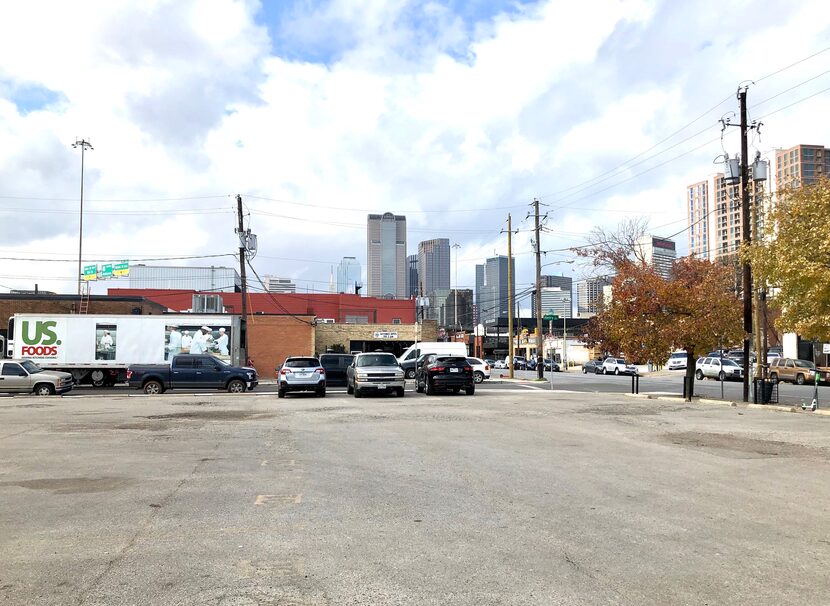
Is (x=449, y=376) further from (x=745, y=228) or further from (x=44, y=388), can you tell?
(x=44, y=388)

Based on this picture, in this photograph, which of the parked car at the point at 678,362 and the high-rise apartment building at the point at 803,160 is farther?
the parked car at the point at 678,362

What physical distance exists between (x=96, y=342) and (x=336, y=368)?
12462mm

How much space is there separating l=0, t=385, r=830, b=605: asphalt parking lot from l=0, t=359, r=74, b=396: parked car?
50.1ft

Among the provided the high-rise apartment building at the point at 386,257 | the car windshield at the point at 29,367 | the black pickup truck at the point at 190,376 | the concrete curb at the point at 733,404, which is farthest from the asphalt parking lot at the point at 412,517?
the high-rise apartment building at the point at 386,257

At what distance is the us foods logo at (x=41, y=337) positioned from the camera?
3344cm

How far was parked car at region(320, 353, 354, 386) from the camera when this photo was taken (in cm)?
3306

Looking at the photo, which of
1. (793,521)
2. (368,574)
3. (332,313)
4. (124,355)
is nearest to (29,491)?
(368,574)

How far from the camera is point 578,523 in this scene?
22.1 ft

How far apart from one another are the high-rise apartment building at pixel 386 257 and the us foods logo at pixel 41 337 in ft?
192

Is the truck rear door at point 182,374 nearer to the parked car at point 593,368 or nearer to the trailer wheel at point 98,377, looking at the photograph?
the trailer wheel at point 98,377

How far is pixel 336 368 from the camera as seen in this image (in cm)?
3312

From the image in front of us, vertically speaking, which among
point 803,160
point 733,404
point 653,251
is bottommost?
point 733,404

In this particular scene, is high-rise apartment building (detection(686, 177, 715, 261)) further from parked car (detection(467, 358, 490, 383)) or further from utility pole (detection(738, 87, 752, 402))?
utility pole (detection(738, 87, 752, 402))

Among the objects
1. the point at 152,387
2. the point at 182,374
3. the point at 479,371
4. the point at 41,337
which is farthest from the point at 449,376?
the point at 41,337
